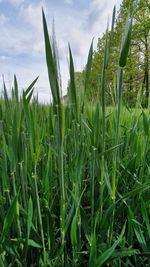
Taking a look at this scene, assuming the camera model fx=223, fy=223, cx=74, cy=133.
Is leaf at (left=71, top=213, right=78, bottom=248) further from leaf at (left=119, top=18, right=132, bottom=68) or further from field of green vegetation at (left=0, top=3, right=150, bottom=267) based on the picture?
leaf at (left=119, top=18, right=132, bottom=68)

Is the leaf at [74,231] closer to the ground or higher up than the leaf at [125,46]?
closer to the ground

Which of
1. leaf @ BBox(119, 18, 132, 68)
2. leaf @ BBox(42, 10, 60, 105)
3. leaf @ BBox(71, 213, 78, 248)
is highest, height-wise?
leaf @ BBox(119, 18, 132, 68)

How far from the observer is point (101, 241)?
1.32 feet

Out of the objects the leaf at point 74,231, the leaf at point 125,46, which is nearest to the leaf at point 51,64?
the leaf at point 125,46

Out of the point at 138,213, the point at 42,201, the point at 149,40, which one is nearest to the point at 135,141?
the point at 138,213

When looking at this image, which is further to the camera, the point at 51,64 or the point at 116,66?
the point at 116,66

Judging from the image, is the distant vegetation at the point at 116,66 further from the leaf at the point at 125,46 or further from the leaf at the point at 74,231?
the leaf at the point at 74,231

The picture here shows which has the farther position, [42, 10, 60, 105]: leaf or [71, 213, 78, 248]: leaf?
[71, 213, 78, 248]: leaf

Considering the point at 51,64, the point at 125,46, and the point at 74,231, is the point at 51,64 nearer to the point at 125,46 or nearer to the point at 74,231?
the point at 125,46

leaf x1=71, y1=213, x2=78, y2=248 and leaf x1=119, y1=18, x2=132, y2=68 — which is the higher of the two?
leaf x1=119, y1=18, x2=132, y2=68

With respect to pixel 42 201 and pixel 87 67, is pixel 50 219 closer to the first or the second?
pixel 42 201

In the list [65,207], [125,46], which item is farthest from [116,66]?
[65,207]

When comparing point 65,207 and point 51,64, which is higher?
point 51,64

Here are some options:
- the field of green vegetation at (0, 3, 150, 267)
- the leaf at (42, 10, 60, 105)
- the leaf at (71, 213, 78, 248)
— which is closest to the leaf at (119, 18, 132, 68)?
→ the field of green vegetation at (0, 3, 150, 267)
